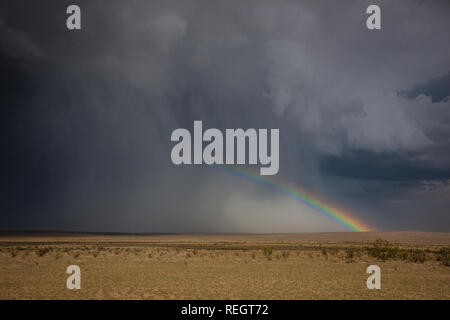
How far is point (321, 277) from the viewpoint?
22719mm
